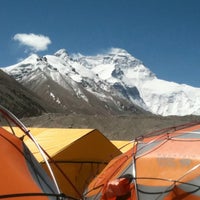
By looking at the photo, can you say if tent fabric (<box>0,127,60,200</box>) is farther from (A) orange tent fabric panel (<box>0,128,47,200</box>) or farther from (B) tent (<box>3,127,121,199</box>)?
(B) tent (<box>3,127,121,199</box>)

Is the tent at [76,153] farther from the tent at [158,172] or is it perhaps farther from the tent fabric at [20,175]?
the tent fabric at [20,175]

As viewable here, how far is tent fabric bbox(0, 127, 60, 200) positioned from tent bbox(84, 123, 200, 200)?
7.36ft

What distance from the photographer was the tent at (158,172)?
8.67 meters

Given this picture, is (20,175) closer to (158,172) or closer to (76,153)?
(158,172)

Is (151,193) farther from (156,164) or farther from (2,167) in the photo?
(2,167)

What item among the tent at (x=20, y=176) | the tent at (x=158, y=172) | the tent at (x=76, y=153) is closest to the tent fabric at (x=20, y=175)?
the tent at (x=20, y=176)

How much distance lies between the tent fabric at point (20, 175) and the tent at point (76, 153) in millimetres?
4919

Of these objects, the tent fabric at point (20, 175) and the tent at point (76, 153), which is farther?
the tent at point (76, 153)

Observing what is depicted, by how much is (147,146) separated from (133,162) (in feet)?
2.44

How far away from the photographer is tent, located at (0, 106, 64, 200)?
20.4 ft

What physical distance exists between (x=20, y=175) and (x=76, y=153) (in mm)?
7042

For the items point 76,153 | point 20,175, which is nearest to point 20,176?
point 20,175

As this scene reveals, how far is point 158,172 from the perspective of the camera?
30.5ft

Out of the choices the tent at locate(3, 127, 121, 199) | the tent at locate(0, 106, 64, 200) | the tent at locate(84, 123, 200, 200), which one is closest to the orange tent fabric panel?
the tent at locate(0, 106, 64, 200)
